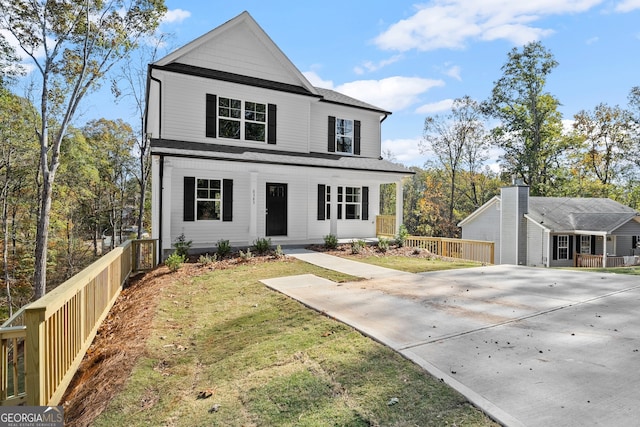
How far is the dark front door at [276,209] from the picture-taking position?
13.6 m

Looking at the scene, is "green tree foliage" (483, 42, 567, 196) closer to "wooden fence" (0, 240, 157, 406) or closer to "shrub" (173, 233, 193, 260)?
"shrub" (173, 233, 193, 260)

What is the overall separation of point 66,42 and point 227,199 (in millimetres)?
9862

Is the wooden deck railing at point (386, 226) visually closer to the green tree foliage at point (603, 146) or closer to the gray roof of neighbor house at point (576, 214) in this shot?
the gray roof of neighbor house at point (576, 214)

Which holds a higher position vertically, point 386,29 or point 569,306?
point 386,29

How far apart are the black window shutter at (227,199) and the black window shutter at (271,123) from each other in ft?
8.65

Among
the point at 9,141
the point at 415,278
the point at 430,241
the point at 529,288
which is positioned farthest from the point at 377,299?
the point at 9,141

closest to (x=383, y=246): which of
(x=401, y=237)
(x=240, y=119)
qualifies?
(x=401, y=237)

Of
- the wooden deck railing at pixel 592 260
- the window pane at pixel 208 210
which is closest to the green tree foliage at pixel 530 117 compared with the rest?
the wooden deck railing at pixel 592 260

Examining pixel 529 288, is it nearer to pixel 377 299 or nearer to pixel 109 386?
pixel 377 299

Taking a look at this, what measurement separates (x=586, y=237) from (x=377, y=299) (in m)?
24.0

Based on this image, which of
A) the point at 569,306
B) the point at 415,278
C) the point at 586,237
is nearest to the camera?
the point at 569,306

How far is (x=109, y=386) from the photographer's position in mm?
3516

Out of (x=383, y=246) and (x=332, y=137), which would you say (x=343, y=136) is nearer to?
(x=332, y=137)

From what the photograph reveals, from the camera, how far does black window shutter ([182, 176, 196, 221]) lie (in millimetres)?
11984
